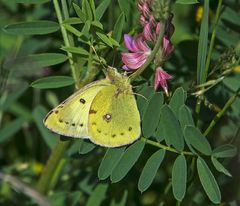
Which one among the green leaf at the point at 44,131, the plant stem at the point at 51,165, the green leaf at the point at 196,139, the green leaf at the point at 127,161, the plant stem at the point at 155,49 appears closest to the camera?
the plant stem at the point at 155,49

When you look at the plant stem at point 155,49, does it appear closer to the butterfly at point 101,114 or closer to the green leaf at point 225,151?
the butterfly at point 101,114

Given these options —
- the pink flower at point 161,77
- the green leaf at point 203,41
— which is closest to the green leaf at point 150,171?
the pink flower at point 161,77

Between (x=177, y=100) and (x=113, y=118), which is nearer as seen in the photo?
(x=177, y=100)

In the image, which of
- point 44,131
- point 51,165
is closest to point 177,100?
point 51,165

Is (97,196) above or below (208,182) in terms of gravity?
below

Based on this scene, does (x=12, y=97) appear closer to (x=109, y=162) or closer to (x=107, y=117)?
(x=107, y=117)

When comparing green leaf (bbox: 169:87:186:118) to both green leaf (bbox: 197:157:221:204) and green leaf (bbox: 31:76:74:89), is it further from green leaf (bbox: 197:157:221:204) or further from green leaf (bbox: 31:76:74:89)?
green leaf (bbox: 31:76:74:89)

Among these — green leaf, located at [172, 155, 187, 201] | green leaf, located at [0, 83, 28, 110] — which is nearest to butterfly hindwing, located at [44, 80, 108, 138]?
green leaf, located at [172, 155, 187, 201]
